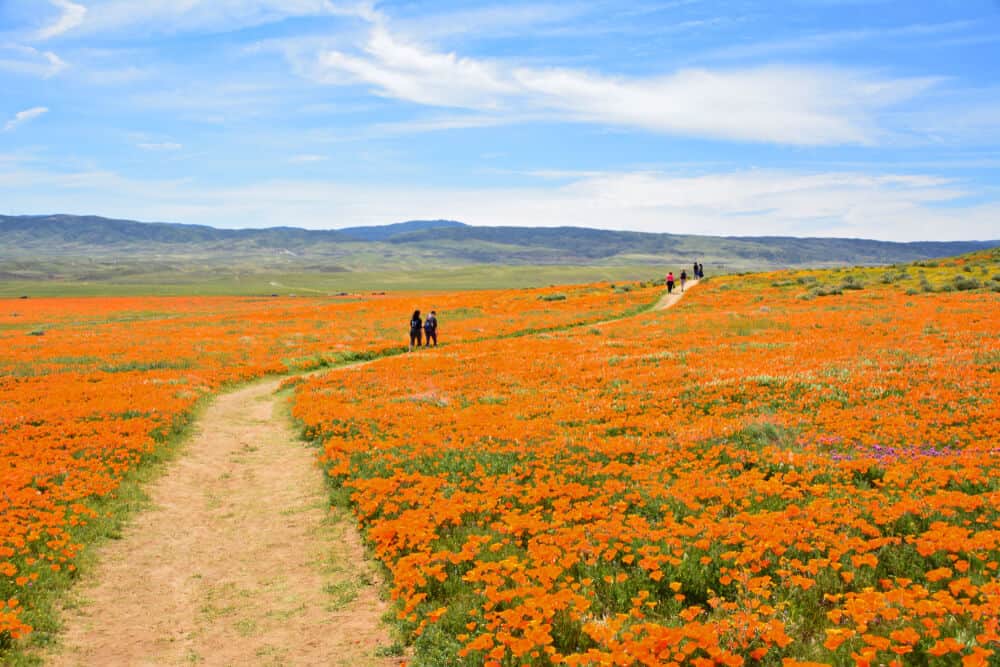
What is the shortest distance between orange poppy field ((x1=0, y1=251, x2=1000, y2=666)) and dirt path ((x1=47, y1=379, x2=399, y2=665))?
0.61 meters

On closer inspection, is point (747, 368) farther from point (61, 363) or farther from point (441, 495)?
point (61, 363)

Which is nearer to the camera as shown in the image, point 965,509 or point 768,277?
point 965,509

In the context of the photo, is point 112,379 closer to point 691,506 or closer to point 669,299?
point 691,506

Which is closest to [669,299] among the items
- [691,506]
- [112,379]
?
[112,379]

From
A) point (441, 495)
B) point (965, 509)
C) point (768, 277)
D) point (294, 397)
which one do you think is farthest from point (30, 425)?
point (768, 277)

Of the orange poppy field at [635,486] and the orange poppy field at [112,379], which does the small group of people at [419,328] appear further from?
the orange poppy field at [635,486]

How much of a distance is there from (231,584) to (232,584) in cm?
2

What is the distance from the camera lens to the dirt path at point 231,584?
8.10 m

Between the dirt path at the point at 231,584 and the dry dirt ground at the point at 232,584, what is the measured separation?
21mm

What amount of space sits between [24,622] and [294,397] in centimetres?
1695

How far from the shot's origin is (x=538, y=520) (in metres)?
10.3

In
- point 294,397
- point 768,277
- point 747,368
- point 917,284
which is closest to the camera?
point 747,368

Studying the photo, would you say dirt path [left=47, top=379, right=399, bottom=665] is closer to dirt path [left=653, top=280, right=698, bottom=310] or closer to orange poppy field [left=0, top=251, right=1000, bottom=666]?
orange poppy field [left=0, top=251, right=1000, bottom=666]

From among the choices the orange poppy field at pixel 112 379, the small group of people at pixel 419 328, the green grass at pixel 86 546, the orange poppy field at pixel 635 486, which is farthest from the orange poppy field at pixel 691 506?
the small group of people at pixel 419 328
